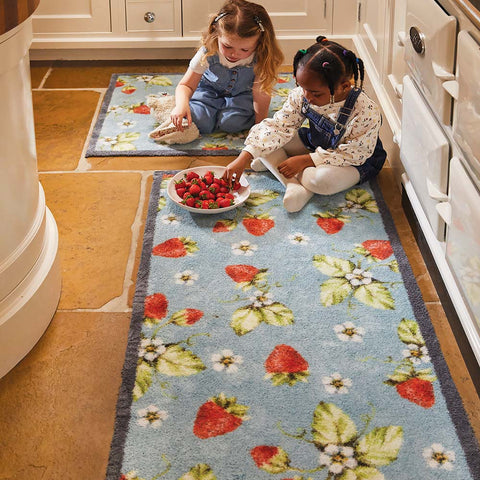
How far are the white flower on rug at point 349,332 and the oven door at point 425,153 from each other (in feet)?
1.02

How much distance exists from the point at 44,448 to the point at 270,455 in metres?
0.43

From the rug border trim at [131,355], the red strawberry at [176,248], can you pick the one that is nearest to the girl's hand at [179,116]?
the rug border trim at [131,355]

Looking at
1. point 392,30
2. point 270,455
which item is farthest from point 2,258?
point 392,30

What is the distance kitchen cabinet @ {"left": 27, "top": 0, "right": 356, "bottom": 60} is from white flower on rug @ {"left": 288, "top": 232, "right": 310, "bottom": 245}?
4.29ft

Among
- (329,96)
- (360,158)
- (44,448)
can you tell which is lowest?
(44,448)

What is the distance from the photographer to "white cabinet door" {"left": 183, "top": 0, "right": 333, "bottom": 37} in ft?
10.1

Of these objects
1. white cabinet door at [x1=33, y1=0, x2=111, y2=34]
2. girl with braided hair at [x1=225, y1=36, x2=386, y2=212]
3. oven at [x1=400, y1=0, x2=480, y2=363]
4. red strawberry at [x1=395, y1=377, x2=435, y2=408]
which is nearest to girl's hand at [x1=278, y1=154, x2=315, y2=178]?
girl with braided hair at [x1=225, y1=36, x2=386, y2=212]

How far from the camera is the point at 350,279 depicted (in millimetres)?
1900

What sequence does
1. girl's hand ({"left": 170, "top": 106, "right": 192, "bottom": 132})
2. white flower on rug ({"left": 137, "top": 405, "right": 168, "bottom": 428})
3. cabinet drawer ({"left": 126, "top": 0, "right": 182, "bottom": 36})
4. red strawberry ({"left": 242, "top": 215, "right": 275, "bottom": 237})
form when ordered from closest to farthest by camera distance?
white flower on rug ({"left": 137, "top": 405, "right": 168, "bottom": 428}) < red strawberry ({"left": 242, "top": 215, "right": 275, "bottom": 237}) < girl's hand ({"left": 170, "top": 106, "right": 192, "bottom": 132}) < cabinet drawer ({"left": 126, "top": 0, "right": 182, "bottom": 36})

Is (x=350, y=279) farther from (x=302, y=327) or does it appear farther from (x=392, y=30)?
(x=392, y=30)

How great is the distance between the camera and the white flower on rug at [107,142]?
2.56 metres

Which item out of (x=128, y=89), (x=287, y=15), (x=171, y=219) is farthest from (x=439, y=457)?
(x=287, y=15)

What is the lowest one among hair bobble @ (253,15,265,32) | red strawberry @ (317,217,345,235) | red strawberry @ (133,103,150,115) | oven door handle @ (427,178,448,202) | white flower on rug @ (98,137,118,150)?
red strawberry @ (317,217,345,235)

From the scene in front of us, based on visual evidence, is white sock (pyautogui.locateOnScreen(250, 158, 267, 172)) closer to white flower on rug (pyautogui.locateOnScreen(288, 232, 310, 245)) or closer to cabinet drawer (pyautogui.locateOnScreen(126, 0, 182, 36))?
white flower on rug (pyautogui.locateOnScreen(288, 232, 310, 245))
